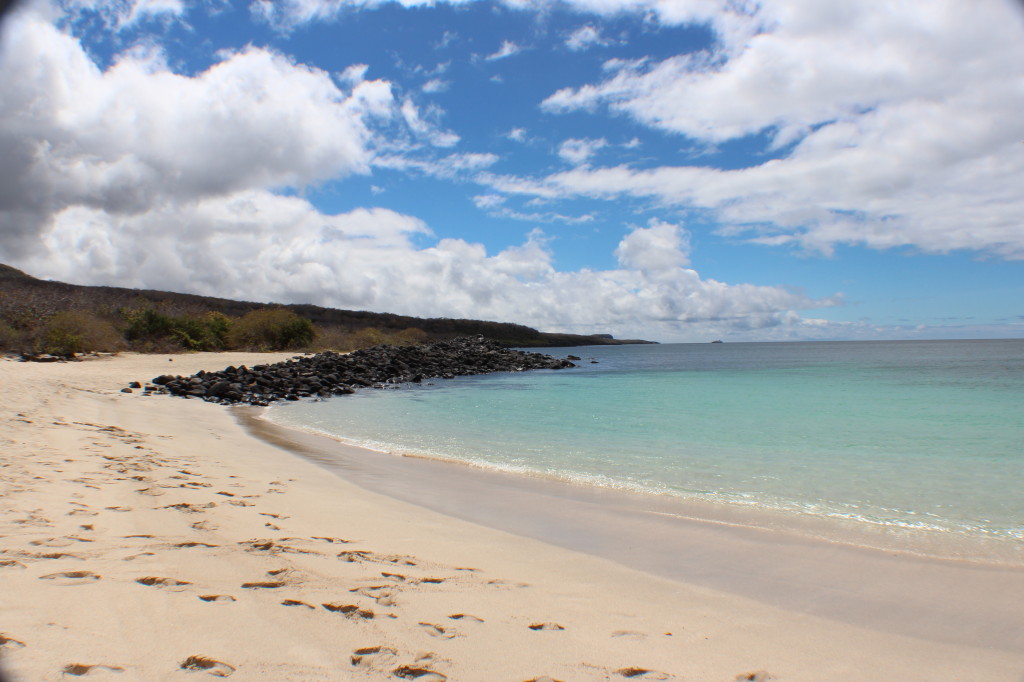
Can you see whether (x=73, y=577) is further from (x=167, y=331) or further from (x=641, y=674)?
(x=167, y=331)

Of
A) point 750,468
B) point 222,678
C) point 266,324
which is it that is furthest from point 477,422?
point 266,324

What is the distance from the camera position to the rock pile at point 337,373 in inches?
658

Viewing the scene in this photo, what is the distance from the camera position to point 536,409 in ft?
51.0

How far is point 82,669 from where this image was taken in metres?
1.86

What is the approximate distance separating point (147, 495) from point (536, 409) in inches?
460

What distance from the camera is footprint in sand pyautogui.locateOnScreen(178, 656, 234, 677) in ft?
6.47

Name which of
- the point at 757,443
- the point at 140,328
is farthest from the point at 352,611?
the point at 140,328

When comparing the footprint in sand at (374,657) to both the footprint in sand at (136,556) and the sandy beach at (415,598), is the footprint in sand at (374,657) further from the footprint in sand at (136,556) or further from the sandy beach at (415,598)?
the footprint in sand at (136,556)

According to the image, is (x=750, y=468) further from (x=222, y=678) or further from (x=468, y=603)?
(x=222, y=678)

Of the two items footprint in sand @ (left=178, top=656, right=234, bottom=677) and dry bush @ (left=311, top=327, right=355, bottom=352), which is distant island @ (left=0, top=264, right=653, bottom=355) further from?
footprint in sand @ (left=178, top=656, right=234, bottom=677)

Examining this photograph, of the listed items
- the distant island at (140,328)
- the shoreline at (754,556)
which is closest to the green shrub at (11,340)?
the distant island at (140,328)

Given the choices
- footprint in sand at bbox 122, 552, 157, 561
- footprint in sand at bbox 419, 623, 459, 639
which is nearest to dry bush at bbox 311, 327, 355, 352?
footprint in sand at bbox 122, 552, 157, 561

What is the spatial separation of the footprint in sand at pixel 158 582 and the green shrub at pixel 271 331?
4122 cm

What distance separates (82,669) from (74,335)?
29.4 m
